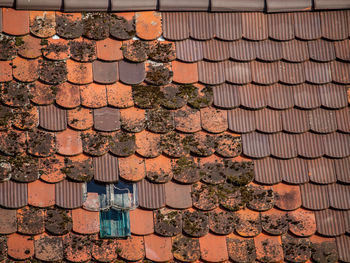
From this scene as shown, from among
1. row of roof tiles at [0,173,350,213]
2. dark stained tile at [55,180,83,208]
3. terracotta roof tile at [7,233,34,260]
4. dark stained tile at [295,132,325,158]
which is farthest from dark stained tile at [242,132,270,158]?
terracotta roof tile at [7,233,34,260]

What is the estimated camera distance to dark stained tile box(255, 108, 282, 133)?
4.91 meters

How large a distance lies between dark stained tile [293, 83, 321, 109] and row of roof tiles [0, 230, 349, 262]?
1.12 m

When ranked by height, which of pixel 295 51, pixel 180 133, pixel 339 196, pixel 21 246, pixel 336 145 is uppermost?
pixel 295 51

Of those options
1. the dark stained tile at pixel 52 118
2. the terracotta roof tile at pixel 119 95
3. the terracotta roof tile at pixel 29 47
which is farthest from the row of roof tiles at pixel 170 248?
the terracotta roof tile at pixel 29 47

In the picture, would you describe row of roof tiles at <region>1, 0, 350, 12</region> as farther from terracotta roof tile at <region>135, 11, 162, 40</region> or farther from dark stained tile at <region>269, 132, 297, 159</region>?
dark stained tile at <region>269, 132, 297, 159</region>

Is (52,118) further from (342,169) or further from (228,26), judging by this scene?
(342,169)

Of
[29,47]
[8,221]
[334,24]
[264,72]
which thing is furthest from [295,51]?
[8,221]

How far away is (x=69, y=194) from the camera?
4512mm

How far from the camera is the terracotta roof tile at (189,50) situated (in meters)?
4.99

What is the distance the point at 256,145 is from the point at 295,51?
3.07 ft

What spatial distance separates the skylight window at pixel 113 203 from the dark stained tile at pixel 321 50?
6.44ft

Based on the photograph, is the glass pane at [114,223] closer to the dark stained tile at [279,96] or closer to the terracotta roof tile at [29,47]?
the terracotta roof tile at [29,47]

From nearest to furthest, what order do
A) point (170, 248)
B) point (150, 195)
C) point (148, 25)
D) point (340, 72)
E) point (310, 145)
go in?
1. point (170, 248)
2. point (150, 195)
3. point (310, 145)
4. point (148, 25)
5. point (340, 72)

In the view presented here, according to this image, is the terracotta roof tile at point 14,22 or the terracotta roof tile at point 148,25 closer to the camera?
the terracotta roof tile at point 14,22
